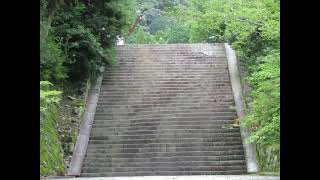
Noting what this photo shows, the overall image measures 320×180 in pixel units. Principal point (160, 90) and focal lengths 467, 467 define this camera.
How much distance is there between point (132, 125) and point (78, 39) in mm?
2988

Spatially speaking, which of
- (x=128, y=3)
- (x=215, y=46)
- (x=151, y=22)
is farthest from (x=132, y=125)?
(x=151, y=22)

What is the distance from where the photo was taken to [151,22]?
3541 cm

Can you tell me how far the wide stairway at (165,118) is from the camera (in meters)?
11.9

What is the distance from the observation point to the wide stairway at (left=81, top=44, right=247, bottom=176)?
38.9 feet

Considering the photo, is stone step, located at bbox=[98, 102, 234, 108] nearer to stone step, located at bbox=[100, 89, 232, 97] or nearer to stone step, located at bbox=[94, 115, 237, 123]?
stone step, located at bbox=[100, 89, 232, 97]

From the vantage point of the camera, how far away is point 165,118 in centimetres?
1393

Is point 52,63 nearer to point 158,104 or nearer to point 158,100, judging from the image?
point 158,104

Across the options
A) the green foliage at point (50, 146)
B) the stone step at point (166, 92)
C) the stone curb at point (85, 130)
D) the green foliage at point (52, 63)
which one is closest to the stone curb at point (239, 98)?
the stone step at point (166, 92)

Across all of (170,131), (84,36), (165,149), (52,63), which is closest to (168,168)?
(165,149)

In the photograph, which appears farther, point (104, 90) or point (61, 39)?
point (104, 90)

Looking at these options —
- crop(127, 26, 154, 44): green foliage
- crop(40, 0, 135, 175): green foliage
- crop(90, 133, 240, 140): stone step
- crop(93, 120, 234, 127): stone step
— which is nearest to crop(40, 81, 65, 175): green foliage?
crop(40, 0, 135, 175): green foliage

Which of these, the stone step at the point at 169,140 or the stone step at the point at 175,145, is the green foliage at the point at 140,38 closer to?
the stone step at the point at 169,140
